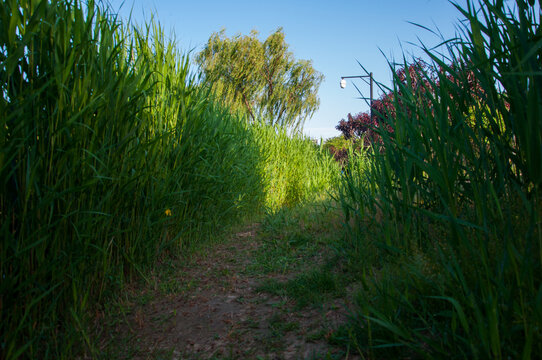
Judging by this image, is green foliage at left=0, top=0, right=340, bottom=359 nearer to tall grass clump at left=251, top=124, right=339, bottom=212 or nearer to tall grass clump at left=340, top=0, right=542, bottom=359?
tall grass clump at left=340, top=0, right=542, bottom=359

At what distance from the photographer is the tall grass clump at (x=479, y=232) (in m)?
1.18

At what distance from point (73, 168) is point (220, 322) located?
1.28m

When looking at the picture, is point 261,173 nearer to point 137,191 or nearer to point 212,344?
point 137,191

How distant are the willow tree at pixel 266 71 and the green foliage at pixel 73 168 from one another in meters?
16.4

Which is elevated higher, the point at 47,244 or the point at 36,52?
the point at 36,52

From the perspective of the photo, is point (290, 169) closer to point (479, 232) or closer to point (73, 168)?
point (73, 168)

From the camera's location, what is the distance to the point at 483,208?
5.02 feet

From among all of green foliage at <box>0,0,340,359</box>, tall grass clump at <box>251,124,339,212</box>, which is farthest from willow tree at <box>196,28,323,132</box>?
green foliage at <box>0,0,340,359</box>

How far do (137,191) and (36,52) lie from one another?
1.13 m

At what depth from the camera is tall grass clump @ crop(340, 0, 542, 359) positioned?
1.18 m

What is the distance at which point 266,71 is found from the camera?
21000 mm

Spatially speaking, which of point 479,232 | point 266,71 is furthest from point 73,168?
point 266,71

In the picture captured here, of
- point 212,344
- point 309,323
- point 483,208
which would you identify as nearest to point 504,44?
point 483,208

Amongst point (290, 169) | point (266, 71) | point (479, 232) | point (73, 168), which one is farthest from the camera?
point (266, 71)
